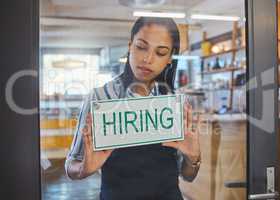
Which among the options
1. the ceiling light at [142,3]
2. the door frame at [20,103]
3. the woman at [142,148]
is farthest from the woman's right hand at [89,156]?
the ceiling light at [142,3]

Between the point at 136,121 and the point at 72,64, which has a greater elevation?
the point at 72,64

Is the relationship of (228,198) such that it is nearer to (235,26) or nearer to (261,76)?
(261,76)

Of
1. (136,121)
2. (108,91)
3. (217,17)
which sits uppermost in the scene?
(217,17)

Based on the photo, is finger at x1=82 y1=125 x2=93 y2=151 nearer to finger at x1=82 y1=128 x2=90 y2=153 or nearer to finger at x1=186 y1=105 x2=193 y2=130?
finger at x1=82 y1=128 x2=90 y2=153

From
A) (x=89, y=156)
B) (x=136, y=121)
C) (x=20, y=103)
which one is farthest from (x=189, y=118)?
(x=20, y=103)

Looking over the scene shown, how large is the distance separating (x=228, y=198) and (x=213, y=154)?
0.72 feet

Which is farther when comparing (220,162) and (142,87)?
(220,162)

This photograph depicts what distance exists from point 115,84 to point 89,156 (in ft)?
1.04

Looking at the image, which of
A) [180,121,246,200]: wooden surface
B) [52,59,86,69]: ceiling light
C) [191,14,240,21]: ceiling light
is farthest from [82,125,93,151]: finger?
[191,14,240,21]: ceiling light

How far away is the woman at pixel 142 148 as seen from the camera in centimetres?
118

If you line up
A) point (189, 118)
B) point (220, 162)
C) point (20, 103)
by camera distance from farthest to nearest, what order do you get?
point (220, 162) → point (189, 118) → point (20, 103)

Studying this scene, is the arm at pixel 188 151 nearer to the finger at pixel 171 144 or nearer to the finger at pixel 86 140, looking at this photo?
the finger at pixel 171 144

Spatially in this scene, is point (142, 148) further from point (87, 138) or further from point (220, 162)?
point (220, 162)

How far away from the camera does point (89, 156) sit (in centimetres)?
118
